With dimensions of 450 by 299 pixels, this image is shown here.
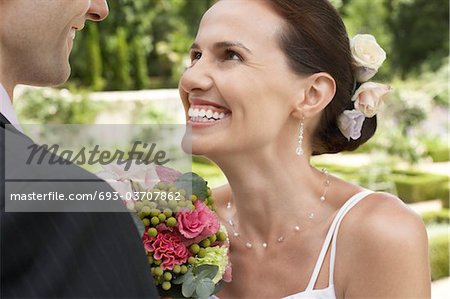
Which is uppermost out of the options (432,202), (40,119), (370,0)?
(370,0)

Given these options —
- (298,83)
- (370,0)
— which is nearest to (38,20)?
(298,83)

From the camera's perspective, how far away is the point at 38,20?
1.15 meters

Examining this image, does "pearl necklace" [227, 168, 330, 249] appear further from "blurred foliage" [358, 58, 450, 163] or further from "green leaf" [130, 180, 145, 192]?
"blurred foliage" [358, 58, 450, 163]

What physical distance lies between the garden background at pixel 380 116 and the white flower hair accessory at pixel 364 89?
2618mm

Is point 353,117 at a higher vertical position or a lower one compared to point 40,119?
higher

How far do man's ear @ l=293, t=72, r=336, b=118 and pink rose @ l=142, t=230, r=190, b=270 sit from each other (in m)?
0.61

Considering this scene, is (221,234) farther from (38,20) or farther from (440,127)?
(440,127)

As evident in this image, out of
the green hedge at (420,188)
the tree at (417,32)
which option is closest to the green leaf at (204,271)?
the green hedge at (420,188)

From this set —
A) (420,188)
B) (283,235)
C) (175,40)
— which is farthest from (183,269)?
(175,40)

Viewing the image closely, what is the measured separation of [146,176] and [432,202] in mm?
9487

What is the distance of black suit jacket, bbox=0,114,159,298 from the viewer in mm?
871

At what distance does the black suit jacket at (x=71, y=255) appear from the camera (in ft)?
2.86

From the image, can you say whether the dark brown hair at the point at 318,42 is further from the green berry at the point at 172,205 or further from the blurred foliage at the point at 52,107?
the blurred foliage at the point at 52,107

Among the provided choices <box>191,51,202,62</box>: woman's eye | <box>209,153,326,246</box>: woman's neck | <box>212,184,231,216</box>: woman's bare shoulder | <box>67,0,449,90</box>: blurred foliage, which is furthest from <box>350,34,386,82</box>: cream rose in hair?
<box>67,0,449,90</box>: blurred foliage
